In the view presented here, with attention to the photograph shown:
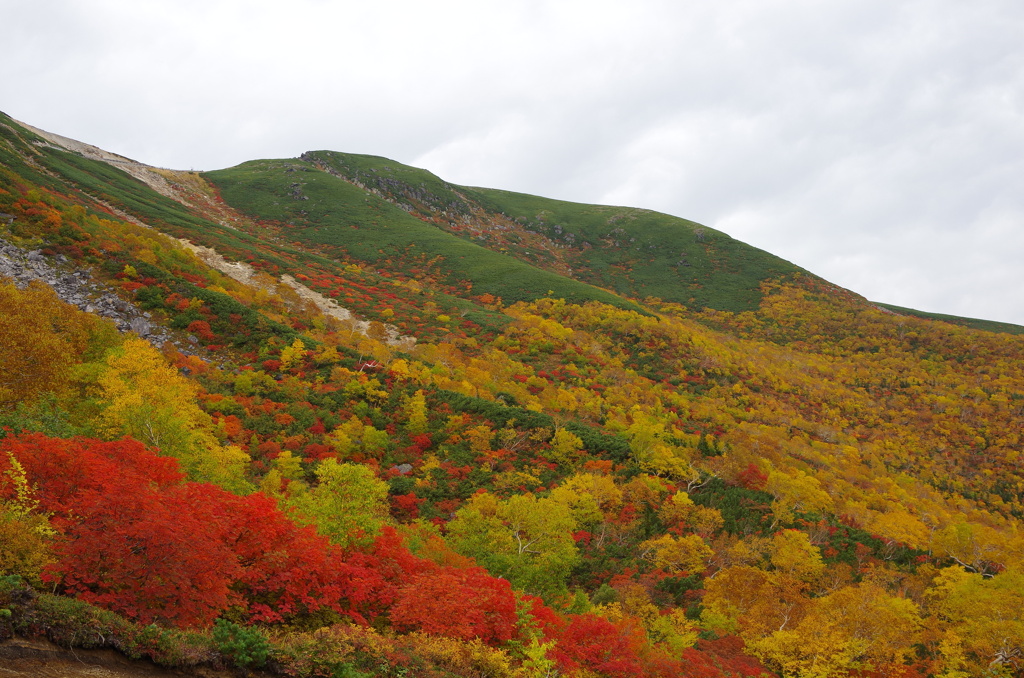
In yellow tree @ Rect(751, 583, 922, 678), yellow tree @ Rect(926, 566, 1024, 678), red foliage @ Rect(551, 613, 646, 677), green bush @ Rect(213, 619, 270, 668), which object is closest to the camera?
green bush @ Rect(213, 619, 270, 668)

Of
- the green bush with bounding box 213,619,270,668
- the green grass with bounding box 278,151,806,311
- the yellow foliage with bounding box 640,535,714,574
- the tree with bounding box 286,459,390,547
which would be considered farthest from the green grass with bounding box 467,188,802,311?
the green bush with bounding box 213,619,270,668

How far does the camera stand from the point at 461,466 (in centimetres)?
3931

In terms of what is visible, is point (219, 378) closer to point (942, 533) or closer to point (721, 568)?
point (721, 568)

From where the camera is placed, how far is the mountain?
1338 centimetres

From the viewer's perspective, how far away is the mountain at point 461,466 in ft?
43.9

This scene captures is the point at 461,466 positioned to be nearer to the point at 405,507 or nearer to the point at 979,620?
the point at 405,507

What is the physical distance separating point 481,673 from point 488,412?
3175 centimetres

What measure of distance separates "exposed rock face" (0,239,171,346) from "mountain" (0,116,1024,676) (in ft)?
0.83

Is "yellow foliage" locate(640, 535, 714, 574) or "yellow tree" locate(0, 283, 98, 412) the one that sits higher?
"yellow tree" locate(0, 283, 98, 412)

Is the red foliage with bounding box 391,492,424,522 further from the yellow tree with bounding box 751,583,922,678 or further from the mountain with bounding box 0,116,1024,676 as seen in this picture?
the yellow tree with bounding box 751,583,922,678

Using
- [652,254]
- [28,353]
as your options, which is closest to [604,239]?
[652,254]

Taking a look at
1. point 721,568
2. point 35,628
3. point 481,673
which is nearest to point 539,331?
point 721,568

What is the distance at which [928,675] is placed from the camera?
2419 centimetres

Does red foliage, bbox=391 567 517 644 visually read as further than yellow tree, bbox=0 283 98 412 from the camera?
No
